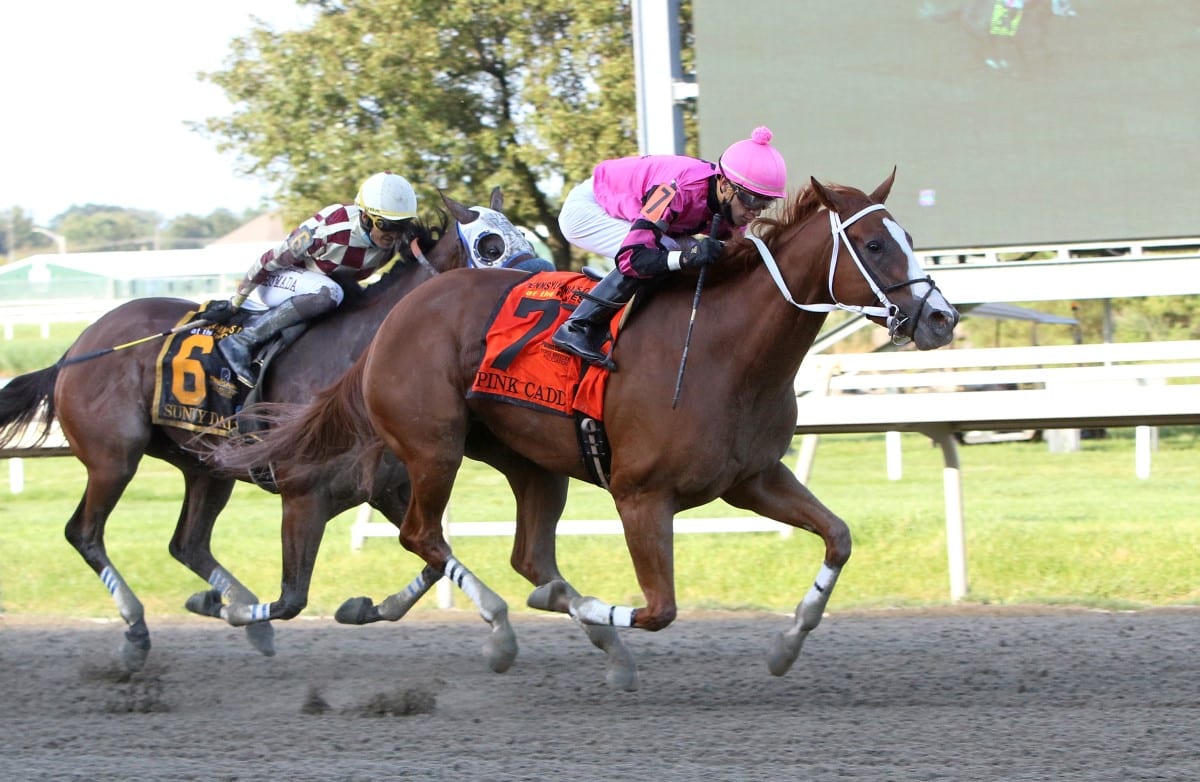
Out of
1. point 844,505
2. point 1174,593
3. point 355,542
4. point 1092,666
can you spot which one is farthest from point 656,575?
point 844,505

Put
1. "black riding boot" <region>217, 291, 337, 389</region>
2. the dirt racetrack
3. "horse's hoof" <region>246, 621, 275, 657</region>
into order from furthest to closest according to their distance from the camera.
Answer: "horse's hoof" <region>246, 621, 275, 657</region> → "black riding boot" <region>217, 291, 337, 389</region> → the dirt racetrack

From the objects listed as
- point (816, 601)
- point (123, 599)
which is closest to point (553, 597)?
point (816, 601)

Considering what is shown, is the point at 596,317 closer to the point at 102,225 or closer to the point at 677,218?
the point at 677,218

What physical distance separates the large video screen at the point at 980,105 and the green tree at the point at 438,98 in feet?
27.0

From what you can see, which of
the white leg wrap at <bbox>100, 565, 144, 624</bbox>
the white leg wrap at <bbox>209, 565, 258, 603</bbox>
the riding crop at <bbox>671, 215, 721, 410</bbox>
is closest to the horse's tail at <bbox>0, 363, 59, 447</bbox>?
the white leg wrap at <bbox>100, 565, 144, 624</bbox>

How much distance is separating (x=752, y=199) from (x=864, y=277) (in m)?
0.60

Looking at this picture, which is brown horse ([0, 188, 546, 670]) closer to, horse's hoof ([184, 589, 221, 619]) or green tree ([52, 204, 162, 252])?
horse's hoof ([184, 589, 221, 619])

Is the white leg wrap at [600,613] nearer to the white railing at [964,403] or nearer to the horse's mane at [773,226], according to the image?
the horse's mane at [773,226]

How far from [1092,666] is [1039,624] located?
3.44 feet

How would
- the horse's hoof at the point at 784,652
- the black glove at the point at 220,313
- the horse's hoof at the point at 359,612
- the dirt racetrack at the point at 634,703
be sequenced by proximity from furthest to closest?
the black glove at the point at 220,313 < the horse's hoof at the point at 359,612 < the horse's hoof at the point at 784,652 < the dirt racetrack at the point at 634,703

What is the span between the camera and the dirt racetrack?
162 inches

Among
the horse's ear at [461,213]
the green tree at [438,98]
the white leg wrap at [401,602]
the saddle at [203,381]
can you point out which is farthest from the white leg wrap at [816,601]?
the green tree at [438,98]

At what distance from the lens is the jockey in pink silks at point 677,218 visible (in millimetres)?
4875

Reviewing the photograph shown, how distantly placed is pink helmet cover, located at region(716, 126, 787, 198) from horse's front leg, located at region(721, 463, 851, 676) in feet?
3.07
